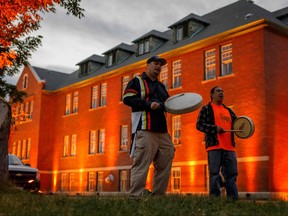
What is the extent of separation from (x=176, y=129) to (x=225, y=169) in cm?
2023

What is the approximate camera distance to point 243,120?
8.41 m

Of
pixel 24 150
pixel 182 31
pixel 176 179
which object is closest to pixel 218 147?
pixel 176 179

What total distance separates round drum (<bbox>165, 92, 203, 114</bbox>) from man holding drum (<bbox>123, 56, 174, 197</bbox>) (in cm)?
13

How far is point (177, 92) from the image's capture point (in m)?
28.5

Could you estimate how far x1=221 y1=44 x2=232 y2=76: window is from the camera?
25.6 metres

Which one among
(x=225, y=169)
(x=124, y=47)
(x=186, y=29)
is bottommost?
(x=225, y=169)

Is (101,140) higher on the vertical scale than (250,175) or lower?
higher

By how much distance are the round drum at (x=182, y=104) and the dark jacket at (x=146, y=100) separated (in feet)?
0.41

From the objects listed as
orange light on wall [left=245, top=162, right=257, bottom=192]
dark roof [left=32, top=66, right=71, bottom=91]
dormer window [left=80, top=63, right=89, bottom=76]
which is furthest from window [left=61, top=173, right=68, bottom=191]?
orange light on wall [left=245, top=162, right=257, bottom=192]

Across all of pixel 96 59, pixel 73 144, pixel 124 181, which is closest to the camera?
pixel 124 181

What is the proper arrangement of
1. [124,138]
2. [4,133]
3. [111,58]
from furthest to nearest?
[111,58] → [124,138] → [4,133]

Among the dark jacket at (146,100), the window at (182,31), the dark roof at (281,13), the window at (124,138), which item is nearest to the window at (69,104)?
the window at (124,138)

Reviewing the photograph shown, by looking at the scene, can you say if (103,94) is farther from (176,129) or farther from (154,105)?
(154,105)

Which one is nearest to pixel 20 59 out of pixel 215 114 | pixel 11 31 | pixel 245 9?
pixel 11 31
